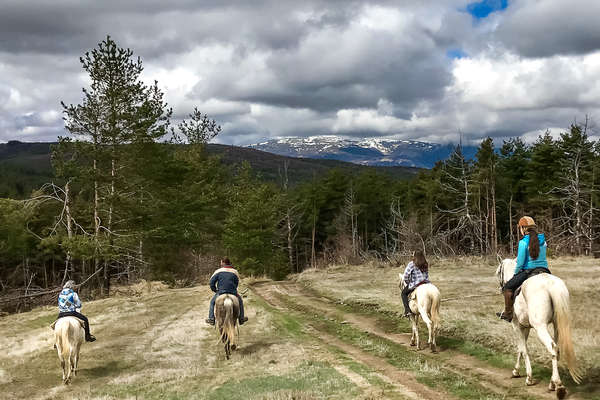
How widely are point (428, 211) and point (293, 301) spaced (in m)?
46.2

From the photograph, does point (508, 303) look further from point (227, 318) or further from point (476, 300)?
point (476, 300)

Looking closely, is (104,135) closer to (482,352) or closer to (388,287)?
(388,287)

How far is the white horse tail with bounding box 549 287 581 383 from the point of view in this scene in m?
8.88

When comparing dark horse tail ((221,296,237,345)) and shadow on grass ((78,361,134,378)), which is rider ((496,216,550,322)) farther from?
shadow on grass ((78,361,134,378))

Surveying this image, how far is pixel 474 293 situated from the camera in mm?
22984

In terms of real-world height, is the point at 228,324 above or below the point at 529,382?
above

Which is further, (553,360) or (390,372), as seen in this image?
(390,372)

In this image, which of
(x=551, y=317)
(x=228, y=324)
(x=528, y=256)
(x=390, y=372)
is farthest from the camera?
(x=228, y=324)

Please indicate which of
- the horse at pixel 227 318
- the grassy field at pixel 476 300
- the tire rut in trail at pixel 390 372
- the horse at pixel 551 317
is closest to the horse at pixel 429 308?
the grassy field at pixel 476 300

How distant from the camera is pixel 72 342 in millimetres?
13336

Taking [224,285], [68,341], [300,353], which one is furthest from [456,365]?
[68,341]

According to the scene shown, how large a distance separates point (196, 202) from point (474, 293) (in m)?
26.3

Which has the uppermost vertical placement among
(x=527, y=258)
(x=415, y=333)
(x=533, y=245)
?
(x=533, y=245)

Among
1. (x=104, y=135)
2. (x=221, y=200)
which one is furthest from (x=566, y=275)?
(x=221, y=200)
